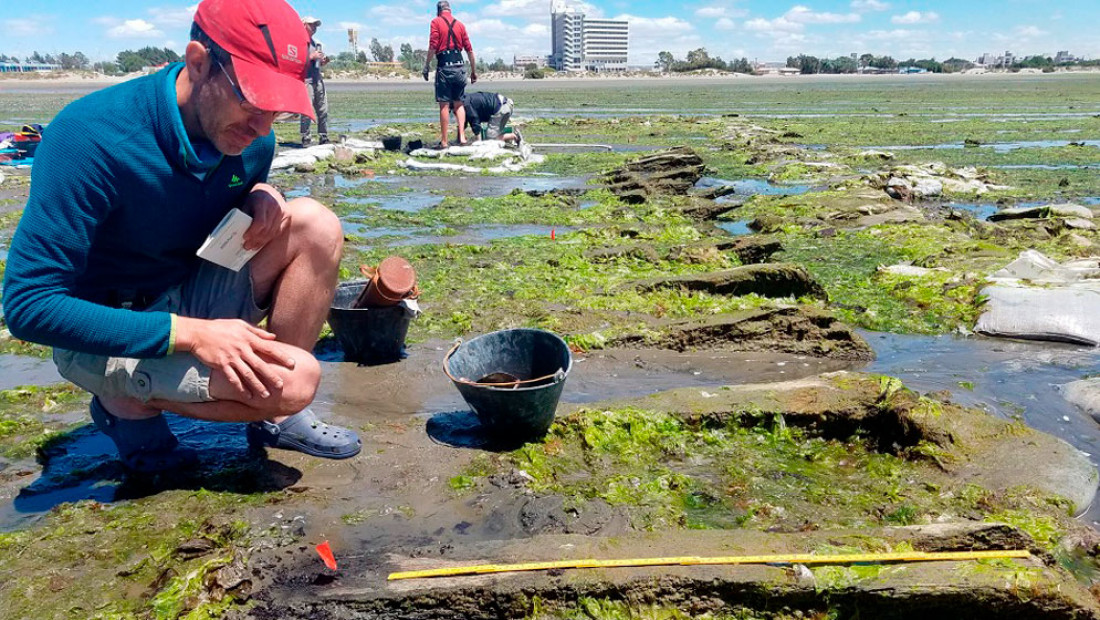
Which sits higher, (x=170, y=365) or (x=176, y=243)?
(x=176, y=243)

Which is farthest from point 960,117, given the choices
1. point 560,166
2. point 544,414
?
point 544,414

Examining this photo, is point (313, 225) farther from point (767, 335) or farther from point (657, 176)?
point (657, 176)

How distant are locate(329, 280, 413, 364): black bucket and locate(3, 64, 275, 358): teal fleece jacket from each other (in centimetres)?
164

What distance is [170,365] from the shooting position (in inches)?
107

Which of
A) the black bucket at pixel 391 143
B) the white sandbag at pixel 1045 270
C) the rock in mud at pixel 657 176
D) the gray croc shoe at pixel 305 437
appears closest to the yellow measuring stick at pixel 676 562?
the gray croc shoe at pixel 305 437

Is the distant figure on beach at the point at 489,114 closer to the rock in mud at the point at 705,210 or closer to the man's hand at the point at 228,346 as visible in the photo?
the rock in mud at the point at 705,210

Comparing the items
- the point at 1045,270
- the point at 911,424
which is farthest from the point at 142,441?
the point at 1045,270

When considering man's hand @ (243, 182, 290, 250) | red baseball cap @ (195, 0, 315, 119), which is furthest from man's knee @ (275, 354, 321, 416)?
red baseball cap @ (195, 0, 315, 119)

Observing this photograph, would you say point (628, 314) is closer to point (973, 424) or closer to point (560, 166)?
point (973, 424)

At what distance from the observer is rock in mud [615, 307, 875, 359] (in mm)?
5004

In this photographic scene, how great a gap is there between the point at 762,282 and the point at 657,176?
19.9ft

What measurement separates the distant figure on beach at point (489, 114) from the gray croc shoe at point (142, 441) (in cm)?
1227

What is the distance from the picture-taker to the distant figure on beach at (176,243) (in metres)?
2.40

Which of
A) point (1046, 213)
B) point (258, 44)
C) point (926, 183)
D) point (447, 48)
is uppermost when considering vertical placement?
point (447, 48)
